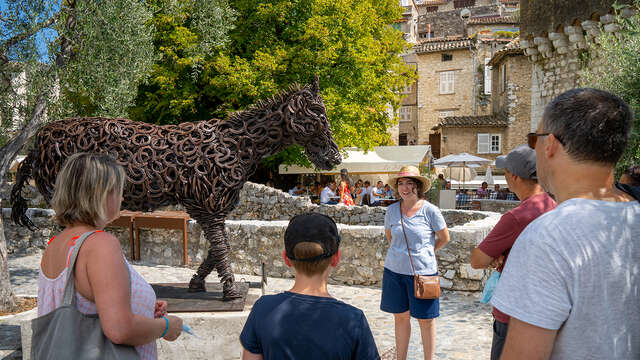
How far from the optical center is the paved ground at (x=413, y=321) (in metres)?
5.24

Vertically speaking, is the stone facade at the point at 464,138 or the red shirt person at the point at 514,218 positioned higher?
the stone facade at the point at 464,138

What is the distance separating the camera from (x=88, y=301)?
192 cm

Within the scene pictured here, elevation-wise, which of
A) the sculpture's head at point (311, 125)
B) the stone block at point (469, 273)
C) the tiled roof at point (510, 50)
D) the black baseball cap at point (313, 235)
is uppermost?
the tiled roof at point (510, 50)

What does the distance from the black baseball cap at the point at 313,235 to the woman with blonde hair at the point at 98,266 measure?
2.29 feet

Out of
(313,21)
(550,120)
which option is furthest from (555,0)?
(550,120)

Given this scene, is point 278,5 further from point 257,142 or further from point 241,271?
point 257,142

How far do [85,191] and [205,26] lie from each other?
10312 millimetres

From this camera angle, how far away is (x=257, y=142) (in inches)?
197

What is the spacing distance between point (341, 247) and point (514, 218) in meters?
5.54

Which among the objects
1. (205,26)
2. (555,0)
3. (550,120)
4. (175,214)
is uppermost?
(555,0)

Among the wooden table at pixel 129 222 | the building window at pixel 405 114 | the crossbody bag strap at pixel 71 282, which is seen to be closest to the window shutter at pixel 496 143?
the building window at pixel 405 114

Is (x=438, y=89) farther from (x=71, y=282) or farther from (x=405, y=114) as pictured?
(x=71, y=282)

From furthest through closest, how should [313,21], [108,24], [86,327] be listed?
[313,21] → [108,24] → [86,327]

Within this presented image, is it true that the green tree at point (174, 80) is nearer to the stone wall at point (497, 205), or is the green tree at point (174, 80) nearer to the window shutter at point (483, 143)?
the stone wall at point (497, 205)
